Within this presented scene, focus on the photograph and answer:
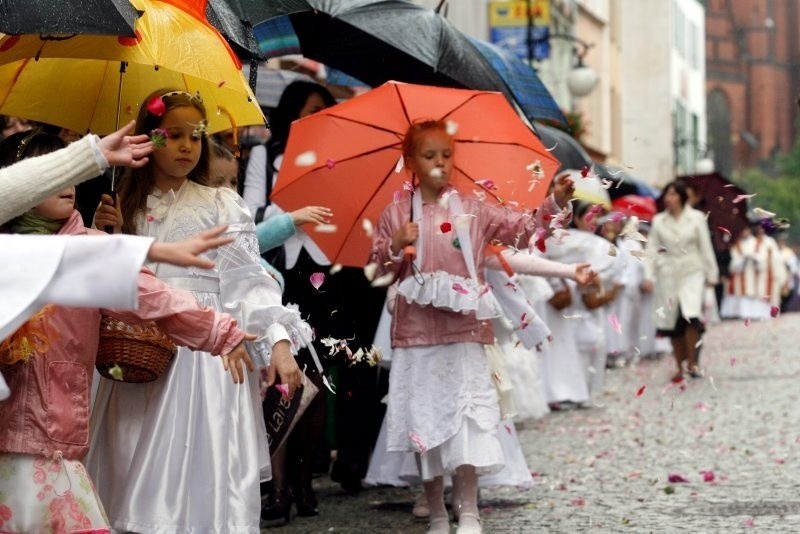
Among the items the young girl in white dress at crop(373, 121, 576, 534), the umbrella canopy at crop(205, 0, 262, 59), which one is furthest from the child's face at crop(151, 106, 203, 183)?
the young girl in white dress at crop(373, 121, 576, 534)

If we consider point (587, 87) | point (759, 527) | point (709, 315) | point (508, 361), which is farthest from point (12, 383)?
point (709, 315)

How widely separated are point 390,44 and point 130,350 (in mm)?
3268

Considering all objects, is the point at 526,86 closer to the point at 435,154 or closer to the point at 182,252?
the point at 435,154

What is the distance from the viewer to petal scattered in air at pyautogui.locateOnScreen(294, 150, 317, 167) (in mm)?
7555

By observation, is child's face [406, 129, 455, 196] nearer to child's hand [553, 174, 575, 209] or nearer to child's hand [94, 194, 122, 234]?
child's hand [553, 174, 575, 209]

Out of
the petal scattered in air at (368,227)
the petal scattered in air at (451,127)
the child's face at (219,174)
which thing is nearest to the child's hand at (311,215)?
the petal scattered in air at (368,227)

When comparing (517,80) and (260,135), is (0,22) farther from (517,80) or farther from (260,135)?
(260,135)

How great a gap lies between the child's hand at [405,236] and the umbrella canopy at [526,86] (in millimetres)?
2686

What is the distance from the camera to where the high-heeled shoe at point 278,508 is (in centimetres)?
790

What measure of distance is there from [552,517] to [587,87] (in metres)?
18.9

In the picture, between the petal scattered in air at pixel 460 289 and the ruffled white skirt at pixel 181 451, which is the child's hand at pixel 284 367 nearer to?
the ruffled white skirt at pixel 181 451

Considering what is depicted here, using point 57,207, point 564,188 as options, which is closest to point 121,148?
point 57,207

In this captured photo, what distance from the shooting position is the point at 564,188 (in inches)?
264

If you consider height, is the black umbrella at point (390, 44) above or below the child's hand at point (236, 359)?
above
